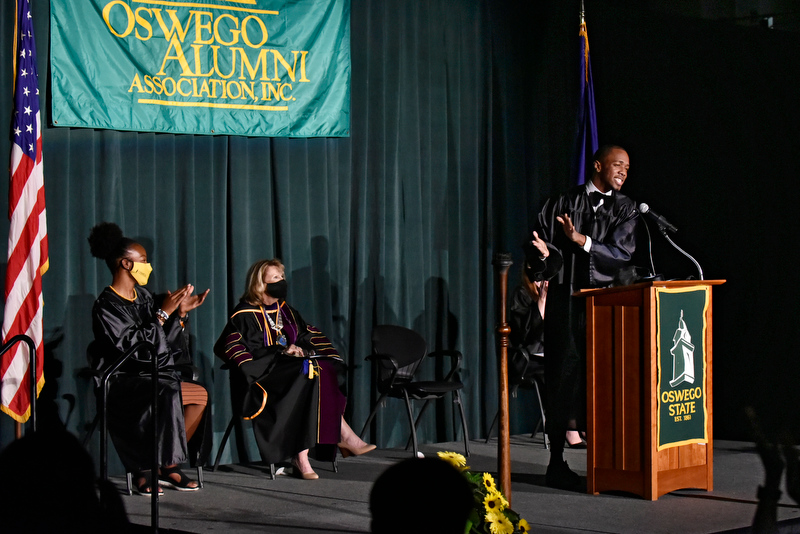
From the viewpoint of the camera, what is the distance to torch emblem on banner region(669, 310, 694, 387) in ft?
13.4

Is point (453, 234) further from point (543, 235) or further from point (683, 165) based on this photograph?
point (543, 235)

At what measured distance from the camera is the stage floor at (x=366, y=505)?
373 cm

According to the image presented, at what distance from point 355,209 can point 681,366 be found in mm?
2721

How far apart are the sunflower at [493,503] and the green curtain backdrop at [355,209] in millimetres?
2211

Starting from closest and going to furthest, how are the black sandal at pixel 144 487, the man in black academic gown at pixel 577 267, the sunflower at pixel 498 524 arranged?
the sunflower at pixel 498 524, the man in black academic gown at pixel 577 267, the black sandal at pixel 144 487

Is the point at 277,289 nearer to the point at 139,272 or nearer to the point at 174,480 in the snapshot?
the point at 139,272

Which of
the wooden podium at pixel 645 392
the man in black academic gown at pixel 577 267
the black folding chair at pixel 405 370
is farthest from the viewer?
the black folding chair at pixel 405 370

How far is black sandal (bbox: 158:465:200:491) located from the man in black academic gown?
182 cm

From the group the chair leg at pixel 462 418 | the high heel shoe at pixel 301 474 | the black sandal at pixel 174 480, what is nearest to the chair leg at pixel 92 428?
the black sandal at pixel 174 480

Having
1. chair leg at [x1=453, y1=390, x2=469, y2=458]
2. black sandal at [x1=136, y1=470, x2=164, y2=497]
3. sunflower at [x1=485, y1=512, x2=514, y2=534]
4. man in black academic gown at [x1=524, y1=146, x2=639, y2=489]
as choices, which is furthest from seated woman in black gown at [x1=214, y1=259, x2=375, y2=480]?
sunflower at [x1=485, y1=512, x2=514, y2=534]

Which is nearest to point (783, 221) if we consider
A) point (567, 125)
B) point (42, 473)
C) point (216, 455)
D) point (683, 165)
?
point (683, 165)

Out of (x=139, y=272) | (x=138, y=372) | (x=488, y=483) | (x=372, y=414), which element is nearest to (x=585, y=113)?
(x=372, y=414)

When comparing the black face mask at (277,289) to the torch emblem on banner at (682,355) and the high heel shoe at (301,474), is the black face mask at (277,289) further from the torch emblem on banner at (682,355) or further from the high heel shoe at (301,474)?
the torch emblem on banner at (682,355)

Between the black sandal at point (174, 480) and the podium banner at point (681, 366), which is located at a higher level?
the podium banner at point (681, 366)
